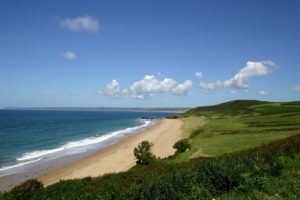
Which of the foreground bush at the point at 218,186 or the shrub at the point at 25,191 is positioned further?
the shrub at the point at 25,191

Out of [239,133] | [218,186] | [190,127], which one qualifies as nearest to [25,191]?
[218,186]

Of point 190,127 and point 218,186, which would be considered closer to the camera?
point 218,186

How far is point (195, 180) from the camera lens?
10938 mm

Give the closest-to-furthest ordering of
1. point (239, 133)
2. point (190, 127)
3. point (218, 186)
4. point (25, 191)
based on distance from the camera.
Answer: point (218, 186), point (25, 191), point (239, 133), point (190, 127)

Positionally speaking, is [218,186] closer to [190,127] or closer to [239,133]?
[239,133]

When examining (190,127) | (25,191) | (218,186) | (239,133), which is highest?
(218,186)

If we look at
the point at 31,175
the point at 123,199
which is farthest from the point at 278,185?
the point at 31,175

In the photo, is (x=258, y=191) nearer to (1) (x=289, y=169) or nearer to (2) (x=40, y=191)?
(1) (x=289, y=169)

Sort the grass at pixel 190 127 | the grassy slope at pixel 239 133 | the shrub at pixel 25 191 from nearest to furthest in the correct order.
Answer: the shrub at pixel 25 191 → the grassy slope at pixel 239 133 → the grass at pixel 190 127

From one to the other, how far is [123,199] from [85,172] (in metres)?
22.6

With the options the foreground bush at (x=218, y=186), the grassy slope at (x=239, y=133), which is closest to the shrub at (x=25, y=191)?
the foreground bush at (x=218, y=186)

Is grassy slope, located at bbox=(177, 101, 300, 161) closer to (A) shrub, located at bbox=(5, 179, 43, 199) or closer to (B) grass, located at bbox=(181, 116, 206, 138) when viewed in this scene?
(B) grass, located at bbox=(181, 116, 206, 138)

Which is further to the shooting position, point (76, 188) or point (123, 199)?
point (76, 188)

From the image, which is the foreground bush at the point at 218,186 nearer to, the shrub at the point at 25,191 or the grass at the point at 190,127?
the shrub at the point at 25,191
